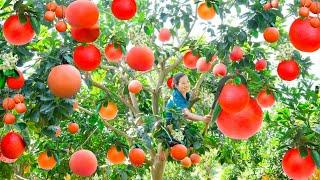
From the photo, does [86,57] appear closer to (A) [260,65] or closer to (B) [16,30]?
(B) [16,30]

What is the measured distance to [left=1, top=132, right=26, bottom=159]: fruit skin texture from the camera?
354cm

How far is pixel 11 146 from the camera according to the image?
11.6ft

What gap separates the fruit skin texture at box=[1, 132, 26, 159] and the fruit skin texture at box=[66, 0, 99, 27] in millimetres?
1359

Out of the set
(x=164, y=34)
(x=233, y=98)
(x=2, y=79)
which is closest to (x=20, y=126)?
(x=2, y=79)

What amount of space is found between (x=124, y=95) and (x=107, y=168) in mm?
924

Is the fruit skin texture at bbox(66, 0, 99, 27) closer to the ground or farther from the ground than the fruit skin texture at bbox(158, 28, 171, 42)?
farther from the ground

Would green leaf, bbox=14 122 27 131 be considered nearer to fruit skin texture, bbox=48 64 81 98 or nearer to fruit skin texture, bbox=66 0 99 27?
fruit skin texture, bbox=48 64 81 98

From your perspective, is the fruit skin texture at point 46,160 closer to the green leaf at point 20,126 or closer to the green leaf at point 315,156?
the green leaf at point 20,126

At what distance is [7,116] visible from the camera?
3.52 meters

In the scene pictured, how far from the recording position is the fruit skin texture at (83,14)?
8.39 feet

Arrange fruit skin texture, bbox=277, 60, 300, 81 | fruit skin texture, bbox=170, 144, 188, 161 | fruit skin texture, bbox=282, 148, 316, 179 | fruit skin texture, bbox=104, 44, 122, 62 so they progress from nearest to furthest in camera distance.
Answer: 1. fruit skin texture, bbox=282, 148, 316, 179
2. fruit skin texture, bbox=277, 60, 300, 81
3. fruit skin texture, bbox=104, 44, 122, 62
4. fruit skin texture, bbox=170, 144, 188, 161

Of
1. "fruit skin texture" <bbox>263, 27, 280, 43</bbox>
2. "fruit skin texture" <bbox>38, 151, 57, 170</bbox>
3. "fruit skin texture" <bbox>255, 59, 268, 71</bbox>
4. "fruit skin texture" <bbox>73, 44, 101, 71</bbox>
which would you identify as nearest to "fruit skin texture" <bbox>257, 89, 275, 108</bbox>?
"fruit skin texture" <bbox>263, 27, 280, 43</bbox>

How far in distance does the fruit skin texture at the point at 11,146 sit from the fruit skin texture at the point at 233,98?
7.56ft

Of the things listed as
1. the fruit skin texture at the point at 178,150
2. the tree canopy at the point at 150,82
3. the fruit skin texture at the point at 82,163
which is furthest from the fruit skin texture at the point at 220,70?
the fruit skin texture at the point at 82,163
